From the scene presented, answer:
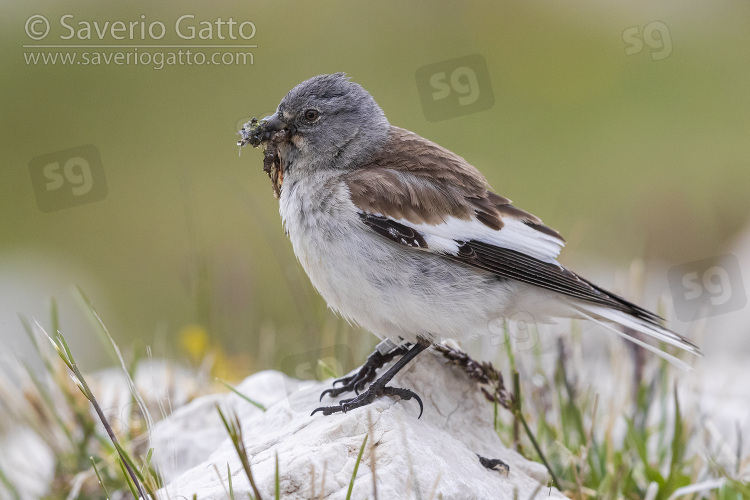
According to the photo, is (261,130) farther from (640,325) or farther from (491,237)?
(640,325)

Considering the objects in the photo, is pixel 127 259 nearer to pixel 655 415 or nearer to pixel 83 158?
pixel 83 158

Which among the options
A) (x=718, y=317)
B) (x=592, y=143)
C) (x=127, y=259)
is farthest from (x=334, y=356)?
(x=592, y=143)

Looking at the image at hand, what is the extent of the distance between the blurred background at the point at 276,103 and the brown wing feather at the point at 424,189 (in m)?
3.52

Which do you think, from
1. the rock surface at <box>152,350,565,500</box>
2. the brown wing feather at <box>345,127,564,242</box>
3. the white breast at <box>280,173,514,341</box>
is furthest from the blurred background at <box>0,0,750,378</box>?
the white breast at <box>280,173,514,341</box>

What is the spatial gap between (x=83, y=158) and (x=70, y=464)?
2.64 m

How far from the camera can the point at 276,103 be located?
1077 centimetres

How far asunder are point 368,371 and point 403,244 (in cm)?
59

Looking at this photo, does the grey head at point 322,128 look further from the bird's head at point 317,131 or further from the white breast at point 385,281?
the white breast at point 385,281

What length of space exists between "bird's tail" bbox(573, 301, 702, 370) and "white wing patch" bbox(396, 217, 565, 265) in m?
0.27

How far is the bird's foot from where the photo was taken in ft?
10.3

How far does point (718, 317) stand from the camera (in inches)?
261

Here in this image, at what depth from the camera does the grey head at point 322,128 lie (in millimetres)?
3729

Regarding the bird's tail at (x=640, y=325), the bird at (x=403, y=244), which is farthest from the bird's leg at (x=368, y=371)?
the bird's tail at (x=640, y=325)

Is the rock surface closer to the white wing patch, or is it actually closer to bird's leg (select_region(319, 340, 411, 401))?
bird's leg (select_region(319, 340, 411, 401))
